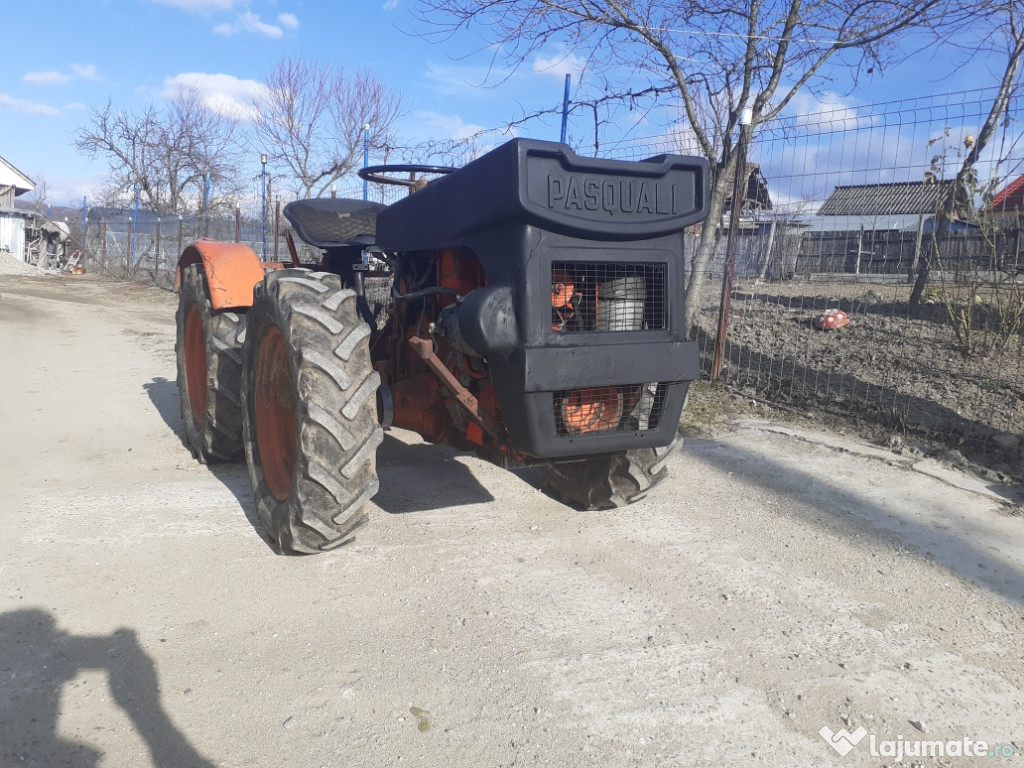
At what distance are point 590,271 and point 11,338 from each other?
9.77m

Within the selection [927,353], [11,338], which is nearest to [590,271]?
[927,353]

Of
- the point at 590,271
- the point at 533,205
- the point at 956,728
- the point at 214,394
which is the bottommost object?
the point at 956,728

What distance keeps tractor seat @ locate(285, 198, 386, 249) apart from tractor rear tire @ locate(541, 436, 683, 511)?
179 cm

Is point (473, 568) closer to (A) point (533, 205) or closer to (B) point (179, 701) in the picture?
(B) point (179, 701)

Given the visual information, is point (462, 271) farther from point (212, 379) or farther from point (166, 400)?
point (166, 400)

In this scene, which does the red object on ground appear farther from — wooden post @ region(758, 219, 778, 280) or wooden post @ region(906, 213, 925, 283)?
wooden post @ region(906, 213, 925, 283)

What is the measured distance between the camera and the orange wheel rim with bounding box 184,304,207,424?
17.4ft

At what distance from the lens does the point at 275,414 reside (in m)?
3.91

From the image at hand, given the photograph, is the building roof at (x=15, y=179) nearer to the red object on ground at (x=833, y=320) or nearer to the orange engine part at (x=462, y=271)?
the red object on ground at (x=833, y=320)

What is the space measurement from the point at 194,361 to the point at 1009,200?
6.26m

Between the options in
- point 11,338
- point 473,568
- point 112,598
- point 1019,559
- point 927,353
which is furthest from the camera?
point 11,338

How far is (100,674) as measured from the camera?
2.60 m

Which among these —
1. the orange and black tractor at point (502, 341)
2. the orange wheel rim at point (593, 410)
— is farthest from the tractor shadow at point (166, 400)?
the orange wheel rim at point (593, 410)

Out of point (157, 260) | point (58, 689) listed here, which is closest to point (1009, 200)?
point (58, 689)
